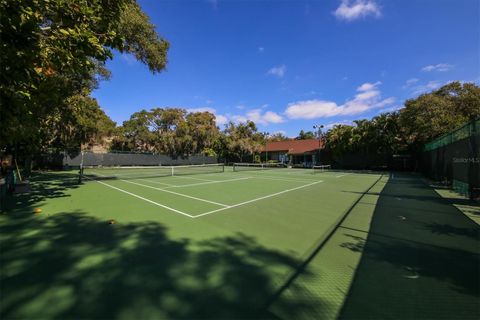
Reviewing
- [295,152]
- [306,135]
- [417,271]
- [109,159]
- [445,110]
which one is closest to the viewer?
[417,271]

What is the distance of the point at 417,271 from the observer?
3.73m

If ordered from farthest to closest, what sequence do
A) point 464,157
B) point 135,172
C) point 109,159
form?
point 109,159 < point 135,172 < point 464,157

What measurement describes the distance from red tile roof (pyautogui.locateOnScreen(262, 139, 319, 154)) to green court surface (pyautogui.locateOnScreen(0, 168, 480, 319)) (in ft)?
136

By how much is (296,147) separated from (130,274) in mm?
48964

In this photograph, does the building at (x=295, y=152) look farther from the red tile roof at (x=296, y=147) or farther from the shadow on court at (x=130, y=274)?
the shadow on court at (x=130, y=274)

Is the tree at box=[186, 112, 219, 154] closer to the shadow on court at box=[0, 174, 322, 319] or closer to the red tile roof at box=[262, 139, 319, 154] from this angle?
the red tile roof at box=[262, 139, 319, 154]

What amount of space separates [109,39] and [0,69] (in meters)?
2.11

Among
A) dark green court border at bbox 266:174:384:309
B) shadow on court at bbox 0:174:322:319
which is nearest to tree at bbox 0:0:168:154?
shadow on court at bbox 0:174:322:319

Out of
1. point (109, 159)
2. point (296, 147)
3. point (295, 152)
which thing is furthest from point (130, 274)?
point (296, 147)

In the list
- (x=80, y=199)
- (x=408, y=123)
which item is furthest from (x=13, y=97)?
(x=408, y=123)

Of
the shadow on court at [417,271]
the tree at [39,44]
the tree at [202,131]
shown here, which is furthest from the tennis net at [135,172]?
the tree at [202,131]

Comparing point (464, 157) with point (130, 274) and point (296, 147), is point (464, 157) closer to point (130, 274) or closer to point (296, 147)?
point (130, 274)

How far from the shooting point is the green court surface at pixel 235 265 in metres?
2.81

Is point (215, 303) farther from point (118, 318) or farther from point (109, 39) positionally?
point (109, 39)
